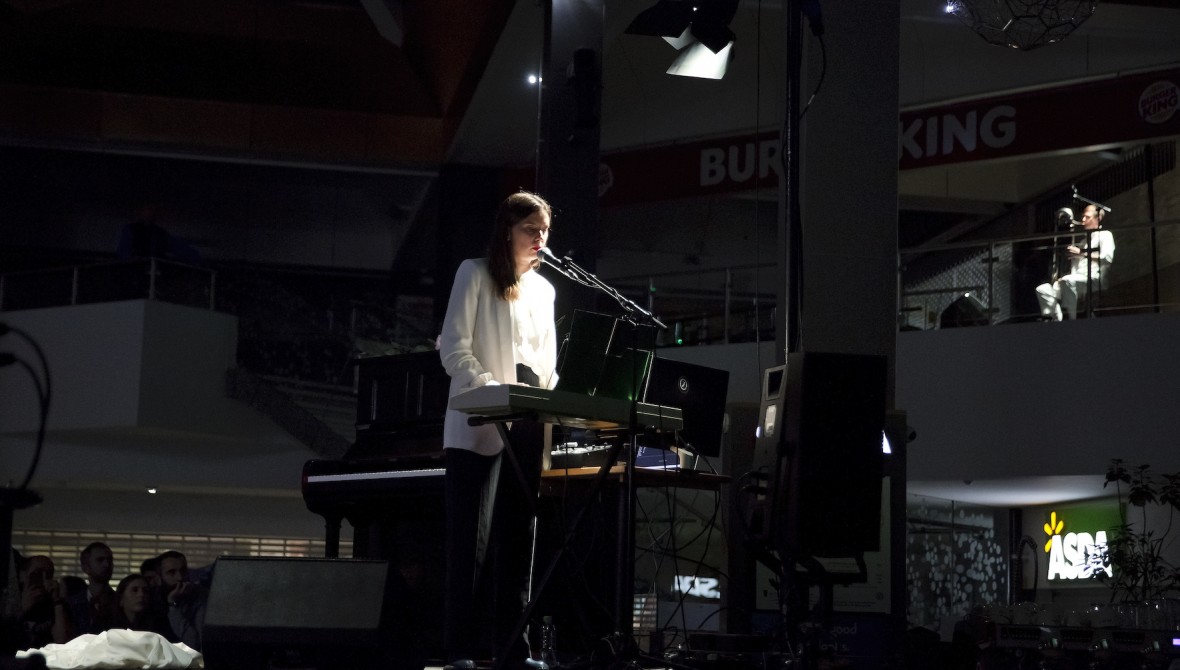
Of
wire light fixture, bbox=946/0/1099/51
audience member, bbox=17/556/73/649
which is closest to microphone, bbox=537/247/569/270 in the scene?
wire light fixture, bbox=946/0/1099/51

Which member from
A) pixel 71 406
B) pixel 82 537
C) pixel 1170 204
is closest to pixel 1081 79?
pixel 1170 204

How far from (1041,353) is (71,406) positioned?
26.5 feet

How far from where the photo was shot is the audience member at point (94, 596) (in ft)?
22.5

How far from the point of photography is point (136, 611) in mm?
6348

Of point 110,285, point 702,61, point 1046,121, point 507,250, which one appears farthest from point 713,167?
point 507,250

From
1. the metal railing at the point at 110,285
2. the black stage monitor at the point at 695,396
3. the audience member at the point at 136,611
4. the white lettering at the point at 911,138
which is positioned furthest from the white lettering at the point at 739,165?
the audience member at the point at 136,611

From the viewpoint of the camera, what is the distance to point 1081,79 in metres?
10.8

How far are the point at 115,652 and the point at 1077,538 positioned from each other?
9.06 meters

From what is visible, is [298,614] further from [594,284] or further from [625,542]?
[594,284]

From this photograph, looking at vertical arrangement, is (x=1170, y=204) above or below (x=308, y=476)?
above

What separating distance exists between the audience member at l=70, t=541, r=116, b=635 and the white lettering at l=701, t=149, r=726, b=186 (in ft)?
21.3

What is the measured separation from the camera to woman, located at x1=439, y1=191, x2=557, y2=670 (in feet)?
13.5

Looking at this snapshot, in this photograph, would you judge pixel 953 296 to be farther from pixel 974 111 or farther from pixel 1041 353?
pixel 974 111

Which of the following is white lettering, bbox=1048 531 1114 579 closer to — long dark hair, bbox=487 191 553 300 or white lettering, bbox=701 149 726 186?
white lettering, bbox=701 149 726 186
